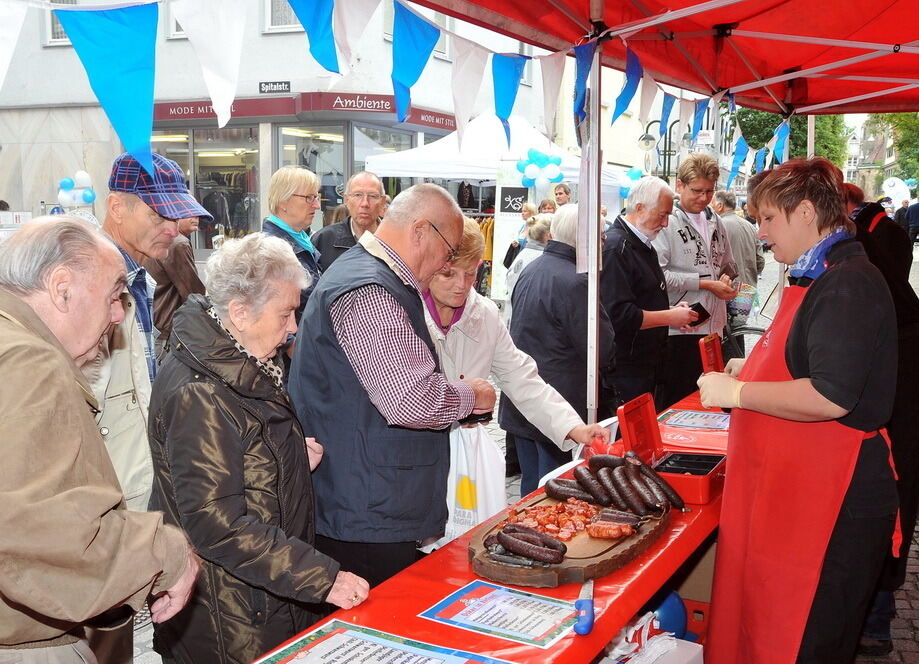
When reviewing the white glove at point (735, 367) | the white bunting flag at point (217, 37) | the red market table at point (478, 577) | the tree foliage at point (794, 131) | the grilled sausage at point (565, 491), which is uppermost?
the tree foliage at point (794, 131)

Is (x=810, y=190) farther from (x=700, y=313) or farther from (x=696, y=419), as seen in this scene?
(x=700, y=313)

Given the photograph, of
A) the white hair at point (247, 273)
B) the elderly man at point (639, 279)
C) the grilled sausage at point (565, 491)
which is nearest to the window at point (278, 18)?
the elderly man at point (639, 279)

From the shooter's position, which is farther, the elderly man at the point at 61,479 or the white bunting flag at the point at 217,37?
the white bunting flag at the point at 217,37

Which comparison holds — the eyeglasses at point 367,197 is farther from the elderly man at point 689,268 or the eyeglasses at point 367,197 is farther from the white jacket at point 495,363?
the white jacket at point 495,363

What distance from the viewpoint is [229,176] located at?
→ 18.0m

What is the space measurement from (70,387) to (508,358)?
2.46 meters

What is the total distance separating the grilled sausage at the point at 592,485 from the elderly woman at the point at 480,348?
22.2 inches

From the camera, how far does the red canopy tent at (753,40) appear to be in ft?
13.0

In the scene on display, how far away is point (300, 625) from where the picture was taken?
235 cm

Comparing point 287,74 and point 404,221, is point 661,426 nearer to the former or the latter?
point 404,221

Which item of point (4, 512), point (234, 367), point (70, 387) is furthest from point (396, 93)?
point (4, 512)

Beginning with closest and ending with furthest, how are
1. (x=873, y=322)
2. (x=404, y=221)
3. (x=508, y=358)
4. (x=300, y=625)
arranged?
(x=300, y=625) → (x=873, y=322) → (x=404, y=221) → (x=508, y=358)

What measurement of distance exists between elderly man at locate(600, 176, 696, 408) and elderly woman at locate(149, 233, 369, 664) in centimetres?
288

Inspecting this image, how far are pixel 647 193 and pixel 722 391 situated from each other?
233 centimetres
